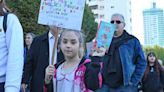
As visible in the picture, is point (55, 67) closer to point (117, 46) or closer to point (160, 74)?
point (117, 46)

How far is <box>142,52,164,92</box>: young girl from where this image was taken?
9.23 m

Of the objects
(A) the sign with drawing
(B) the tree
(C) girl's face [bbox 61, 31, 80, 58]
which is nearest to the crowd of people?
(C) girl's face [bbox 61, 31, 80, 58]

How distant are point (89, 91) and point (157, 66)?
5378mm

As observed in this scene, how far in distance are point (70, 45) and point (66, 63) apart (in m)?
0.27

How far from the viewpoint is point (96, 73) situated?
13.7 feet

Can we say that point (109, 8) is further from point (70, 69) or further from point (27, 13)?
point (70, 69)

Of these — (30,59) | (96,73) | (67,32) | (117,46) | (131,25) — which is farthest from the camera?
(131,25)

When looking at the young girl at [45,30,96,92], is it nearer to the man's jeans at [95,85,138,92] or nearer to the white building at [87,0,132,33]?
the man's jeans at [95,85,138,92]

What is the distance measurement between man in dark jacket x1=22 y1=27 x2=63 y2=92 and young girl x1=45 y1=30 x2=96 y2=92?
1.49m

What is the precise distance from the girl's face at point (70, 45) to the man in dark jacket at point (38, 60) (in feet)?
5.17

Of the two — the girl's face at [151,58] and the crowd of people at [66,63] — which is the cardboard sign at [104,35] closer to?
the crowd of people at [66,63]

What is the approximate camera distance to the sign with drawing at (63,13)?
15.4 feet

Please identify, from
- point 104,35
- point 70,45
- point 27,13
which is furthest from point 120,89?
point 27,13

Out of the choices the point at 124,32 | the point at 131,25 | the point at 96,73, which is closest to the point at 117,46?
the point at 124,32
